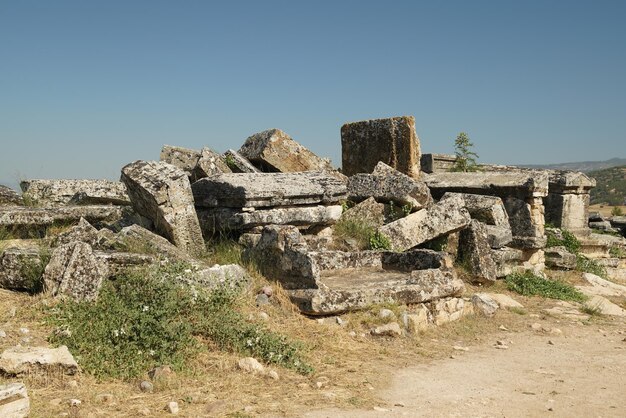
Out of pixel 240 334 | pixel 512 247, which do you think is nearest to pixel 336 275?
pixel 240 334

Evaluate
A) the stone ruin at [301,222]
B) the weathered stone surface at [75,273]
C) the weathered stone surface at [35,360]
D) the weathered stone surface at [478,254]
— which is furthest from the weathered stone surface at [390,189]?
the weathered stone surface at [35,360]

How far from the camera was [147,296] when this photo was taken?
5.92 metres

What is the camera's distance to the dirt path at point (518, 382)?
190 inches

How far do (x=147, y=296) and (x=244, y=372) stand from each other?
1.34 m

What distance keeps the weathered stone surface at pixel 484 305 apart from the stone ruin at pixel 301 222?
27cm

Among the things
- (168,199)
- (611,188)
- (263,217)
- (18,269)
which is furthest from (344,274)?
(611,188)

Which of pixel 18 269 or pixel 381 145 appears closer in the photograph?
pixel 18 269

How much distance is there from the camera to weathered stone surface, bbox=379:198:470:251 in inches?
367

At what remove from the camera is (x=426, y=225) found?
944cm

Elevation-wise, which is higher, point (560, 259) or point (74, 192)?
point (74, 192)

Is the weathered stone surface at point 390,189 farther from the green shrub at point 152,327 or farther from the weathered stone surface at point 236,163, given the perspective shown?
the green shrub at point 152,327

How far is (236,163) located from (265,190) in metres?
2.00

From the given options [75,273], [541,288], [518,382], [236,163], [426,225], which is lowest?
[518,382]

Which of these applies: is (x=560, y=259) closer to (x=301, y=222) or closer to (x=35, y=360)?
(x=301, y=222)
